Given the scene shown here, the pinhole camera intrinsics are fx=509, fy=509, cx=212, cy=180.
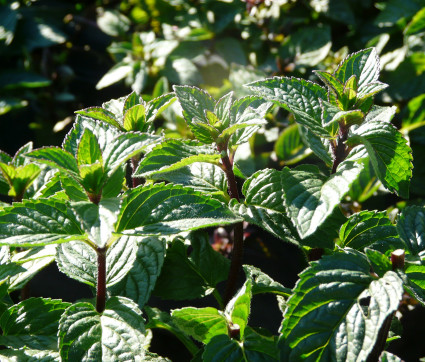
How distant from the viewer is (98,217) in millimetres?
856

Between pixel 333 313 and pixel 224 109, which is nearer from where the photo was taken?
pixel 333 313

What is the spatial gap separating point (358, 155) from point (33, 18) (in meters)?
2.13

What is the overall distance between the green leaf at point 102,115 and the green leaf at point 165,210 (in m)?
0.25

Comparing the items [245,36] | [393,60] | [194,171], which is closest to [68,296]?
[194,171]

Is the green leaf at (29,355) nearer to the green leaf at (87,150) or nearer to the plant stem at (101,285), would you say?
the plant stem at (101,285)

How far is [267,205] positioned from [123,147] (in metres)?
0.34

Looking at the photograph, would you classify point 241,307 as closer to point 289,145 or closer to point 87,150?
point 87,150

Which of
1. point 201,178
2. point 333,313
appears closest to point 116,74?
point 201,178

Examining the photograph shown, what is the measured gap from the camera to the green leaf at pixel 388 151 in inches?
38.9

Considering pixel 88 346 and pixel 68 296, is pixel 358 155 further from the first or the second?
pixel 68 296

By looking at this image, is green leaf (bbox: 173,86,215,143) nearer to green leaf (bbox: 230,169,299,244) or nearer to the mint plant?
the mint plant

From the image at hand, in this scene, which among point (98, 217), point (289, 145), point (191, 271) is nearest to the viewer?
point (98, 217)

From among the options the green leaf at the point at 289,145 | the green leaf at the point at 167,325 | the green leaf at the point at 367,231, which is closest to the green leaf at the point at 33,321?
the green leaf at the point at 167,325

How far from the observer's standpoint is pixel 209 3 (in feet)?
7.57
